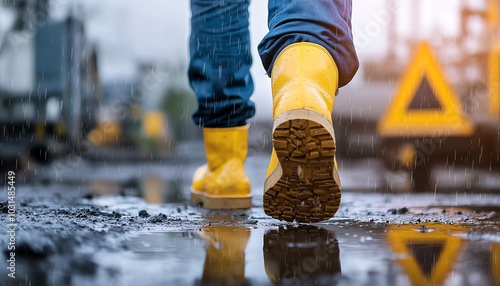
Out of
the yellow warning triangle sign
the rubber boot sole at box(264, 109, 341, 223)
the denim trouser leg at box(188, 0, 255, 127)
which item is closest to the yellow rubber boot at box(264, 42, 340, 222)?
the rubber boot sole at box(264, 109, 341, 223)

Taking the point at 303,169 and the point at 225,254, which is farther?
the point at 303,169

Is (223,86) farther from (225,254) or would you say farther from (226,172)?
(225,254)

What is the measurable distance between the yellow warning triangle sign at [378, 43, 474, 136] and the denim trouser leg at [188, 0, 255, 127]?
7.30 ft

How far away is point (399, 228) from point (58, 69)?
7503mm

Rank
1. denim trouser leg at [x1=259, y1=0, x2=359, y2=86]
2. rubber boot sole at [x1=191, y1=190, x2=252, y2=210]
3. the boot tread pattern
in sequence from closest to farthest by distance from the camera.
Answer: the boot tread pattern → denim trouser leg at [x1=259, y1=0, x2=359, y2=86] → rubber boot sole at [x1=191, y1=190, x2=252, y2=210]

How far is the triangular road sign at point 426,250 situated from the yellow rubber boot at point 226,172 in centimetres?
92

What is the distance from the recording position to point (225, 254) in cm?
172

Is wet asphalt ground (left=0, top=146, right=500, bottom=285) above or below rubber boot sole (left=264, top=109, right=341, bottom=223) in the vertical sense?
below

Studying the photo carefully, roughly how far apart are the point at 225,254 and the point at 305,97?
1.85 ft

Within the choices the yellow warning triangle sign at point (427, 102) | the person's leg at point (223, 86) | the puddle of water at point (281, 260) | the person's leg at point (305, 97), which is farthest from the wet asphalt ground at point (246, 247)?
the yellow warning triangle sign at point (427, 102)

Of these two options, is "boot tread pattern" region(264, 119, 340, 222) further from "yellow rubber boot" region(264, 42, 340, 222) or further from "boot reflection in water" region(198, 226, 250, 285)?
"boot reflection in water" region(198, 226, 250, 285)

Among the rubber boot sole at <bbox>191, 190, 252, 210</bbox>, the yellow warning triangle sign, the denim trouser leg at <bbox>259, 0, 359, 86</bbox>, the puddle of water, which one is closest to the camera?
the puddle of water

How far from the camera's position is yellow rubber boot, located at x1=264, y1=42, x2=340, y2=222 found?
6.55 ft

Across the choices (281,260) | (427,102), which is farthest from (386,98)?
(281,260)
